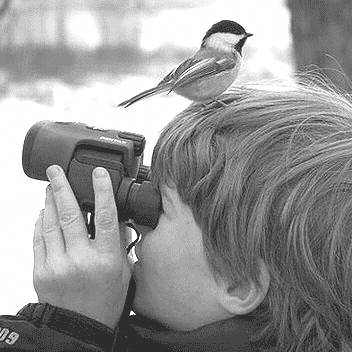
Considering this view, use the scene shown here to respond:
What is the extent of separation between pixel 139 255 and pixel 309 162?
282 millimetres

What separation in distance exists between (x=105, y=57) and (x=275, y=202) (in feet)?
33.8

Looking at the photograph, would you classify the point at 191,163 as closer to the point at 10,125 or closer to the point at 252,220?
the point at 252,220

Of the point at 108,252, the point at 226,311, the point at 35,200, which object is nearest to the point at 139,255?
the point at 108,252

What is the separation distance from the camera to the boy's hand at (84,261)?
1542 millimetres

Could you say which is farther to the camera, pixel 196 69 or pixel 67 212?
pixel 196 69

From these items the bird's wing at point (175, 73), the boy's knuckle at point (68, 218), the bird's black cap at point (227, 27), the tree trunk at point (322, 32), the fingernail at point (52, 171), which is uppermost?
the bird's black cap at point (227, 27)

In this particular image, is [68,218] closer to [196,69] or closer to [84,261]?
[84,261]

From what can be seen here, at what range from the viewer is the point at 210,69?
1.72 meters

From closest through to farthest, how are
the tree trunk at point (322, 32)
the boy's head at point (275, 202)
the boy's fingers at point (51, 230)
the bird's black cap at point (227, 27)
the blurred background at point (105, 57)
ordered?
the boy's head at point (275, 202) < the boy's fingers at point (51, 230) < the bird's black cap at point (227, 27) < the tree trunk at point (322, 32) < the blurred background at point (105, 57)

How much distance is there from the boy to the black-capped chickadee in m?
0.07

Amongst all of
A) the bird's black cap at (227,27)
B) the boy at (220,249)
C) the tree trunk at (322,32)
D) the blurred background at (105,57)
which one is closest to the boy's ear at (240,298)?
the boy at (220,249)

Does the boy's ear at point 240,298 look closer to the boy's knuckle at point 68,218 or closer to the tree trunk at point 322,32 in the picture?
the boy's knuckle at point 68,218

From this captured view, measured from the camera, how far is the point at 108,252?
1545mm

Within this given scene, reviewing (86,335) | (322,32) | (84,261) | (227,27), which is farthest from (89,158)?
(322,32)
